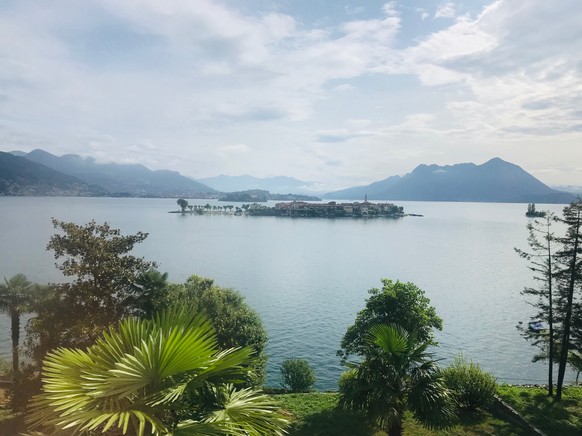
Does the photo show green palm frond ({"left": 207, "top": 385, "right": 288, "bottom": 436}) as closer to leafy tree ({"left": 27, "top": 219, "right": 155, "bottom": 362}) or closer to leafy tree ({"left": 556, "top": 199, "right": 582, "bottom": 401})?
leafy tree ({"left": 27, "top": 219, "right": 155, "bottom": 362})

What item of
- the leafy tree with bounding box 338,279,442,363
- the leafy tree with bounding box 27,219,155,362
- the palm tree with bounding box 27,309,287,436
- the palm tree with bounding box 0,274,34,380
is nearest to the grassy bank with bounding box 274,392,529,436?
the leafy tree with bounding box 338,279,442,363

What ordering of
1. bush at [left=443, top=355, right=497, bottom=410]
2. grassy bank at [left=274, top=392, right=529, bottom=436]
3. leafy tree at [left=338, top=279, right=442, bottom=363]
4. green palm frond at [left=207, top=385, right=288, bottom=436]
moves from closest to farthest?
green palm frond at [left=207, top=385, right=288, bottom=436] → grassy bank at [left=274, top=392, right=529, bottom=436] → bush at [left=443, top=355, right=497, bottom=410] → leafy tree at [left=338, top=279, right=442, bottom=363]

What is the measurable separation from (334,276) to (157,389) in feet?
234

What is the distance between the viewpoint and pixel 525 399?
2027cm

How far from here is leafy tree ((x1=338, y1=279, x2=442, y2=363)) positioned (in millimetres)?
22688

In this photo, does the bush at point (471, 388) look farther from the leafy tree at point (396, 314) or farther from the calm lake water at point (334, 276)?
the calm lake water at point (334, 276)

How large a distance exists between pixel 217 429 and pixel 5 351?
1535 inches

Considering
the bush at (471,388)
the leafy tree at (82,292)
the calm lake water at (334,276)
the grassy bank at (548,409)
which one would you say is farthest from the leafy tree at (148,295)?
the grassy bank at (548,409)

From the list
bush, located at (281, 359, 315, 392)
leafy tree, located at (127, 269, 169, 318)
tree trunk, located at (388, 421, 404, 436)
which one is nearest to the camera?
tree trunk, located at (388, 421, 404, 436)

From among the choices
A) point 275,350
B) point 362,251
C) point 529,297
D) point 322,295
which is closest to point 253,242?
point 362,251

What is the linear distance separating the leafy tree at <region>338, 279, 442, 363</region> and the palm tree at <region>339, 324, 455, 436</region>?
472 inches

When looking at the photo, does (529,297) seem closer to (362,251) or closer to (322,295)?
(322,295)

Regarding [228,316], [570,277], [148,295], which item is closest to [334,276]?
[228,316]

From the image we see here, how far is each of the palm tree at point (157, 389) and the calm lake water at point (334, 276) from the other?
92.1 ft
